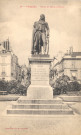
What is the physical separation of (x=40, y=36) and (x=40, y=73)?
136cm

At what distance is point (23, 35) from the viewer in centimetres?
918

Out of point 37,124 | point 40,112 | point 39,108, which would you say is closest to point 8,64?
point 39,108

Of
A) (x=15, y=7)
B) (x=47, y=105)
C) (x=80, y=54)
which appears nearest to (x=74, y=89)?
(x=80, y=54)

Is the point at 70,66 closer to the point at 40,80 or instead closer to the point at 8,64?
the point at 40,80

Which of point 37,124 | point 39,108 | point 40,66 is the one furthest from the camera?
point 40,66

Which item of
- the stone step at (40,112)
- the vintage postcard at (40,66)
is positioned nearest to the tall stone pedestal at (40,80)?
the vintage postcard at (40,66)

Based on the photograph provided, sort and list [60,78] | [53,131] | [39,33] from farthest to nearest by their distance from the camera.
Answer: [60,78], [39,33], [53,131]

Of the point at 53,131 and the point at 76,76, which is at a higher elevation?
the point at 76,76

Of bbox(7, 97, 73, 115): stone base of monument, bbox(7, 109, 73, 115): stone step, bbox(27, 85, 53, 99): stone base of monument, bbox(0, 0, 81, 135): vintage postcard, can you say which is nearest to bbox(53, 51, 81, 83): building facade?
bbox(0, 0, 81, 135): vintage postcard

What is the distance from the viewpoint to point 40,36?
858 centimetres

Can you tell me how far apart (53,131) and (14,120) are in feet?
4.35

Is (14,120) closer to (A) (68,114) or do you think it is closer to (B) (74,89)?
(A) (68,114)

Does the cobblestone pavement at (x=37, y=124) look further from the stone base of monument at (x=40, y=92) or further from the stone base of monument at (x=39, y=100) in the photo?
the stone base of monument at (x=40, y=92)

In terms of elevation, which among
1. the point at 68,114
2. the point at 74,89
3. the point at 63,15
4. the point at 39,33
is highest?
the point at 63,15
